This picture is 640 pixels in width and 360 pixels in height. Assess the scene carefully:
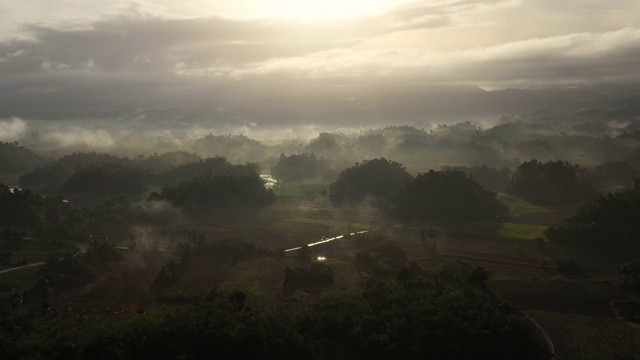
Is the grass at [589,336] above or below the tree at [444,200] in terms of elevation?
below

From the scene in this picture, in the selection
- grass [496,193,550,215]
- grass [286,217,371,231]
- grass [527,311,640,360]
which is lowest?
grass [527,311,640,360]

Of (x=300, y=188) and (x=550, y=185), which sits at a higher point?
(x=300, y=188)

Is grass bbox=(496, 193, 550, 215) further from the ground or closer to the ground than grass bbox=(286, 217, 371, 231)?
closer to the ground


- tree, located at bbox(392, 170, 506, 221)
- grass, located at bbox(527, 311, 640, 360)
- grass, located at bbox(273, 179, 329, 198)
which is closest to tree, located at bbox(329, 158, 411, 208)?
grass, located at bbox(273, 179, 329, 198)

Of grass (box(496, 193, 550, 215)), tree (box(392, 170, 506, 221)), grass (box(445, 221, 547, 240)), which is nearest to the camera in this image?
grass (box(445, 221, 547, 240))

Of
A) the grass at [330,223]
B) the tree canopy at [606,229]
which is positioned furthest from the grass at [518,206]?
the grass at [330,223]

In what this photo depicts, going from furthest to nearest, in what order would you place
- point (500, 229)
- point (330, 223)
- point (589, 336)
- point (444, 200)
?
1. point (444, 200)
2. point (330, 223)
3. point (500, 229)
4. point (589, 336)

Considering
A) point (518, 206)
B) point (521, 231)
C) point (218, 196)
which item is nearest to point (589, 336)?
point (521, 231)

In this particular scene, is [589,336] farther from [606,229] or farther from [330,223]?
[330,223]

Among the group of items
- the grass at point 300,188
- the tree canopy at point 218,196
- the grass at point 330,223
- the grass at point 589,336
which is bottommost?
the grass at point 589,336

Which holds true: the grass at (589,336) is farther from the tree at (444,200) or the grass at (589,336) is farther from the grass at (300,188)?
the grass at (300,188)

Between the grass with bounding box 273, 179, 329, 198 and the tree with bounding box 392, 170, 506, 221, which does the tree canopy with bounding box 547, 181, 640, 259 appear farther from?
the grass with bounding box 273, 179, 329, 198

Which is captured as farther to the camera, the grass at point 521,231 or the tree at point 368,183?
the tree at point 368,183
